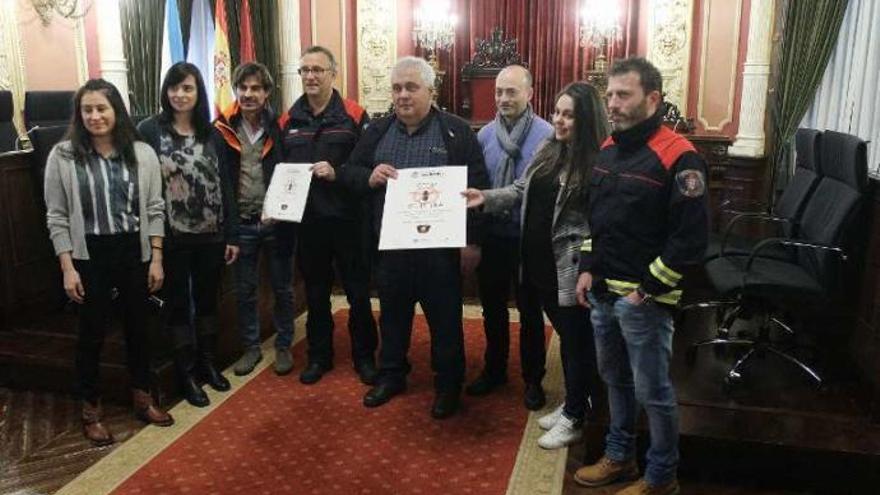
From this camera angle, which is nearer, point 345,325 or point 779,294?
point 779,294

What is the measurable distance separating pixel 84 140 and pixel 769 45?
5.29 metres

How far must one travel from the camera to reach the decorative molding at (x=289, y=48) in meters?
7.14

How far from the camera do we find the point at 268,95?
10.1ft

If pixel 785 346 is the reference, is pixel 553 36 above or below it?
above

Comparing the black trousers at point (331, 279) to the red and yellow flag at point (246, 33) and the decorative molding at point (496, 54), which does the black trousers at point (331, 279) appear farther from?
the decorative molding at point (496, 54)

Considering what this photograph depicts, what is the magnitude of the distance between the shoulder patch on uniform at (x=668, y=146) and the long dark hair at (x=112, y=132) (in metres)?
1.80

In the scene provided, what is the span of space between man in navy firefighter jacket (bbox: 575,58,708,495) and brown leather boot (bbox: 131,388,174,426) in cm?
174

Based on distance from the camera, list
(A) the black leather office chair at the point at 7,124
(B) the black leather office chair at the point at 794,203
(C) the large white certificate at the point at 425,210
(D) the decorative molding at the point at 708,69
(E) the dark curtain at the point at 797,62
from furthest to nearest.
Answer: (D) the decorative molding at the point at 708,69 < (E) the dark curtain at the point at 797,62 < (A) the black leather office chair at the point at 7,124 < (B) the black leather office chair at the point at 794,203 < (C) the large white certificate at the point at 425,210

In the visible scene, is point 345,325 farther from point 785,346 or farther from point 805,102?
point 805,102

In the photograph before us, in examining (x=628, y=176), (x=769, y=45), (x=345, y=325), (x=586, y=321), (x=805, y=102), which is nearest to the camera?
(x=628, y=176)

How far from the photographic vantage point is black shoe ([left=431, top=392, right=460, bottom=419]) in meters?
2.95

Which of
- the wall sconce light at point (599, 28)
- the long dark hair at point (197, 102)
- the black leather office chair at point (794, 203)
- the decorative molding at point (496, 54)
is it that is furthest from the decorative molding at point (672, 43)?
the long dark hair at point (197, 102)

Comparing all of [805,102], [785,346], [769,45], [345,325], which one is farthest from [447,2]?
[785,346]

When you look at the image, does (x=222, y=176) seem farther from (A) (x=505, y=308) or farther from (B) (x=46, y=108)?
(B) (x=46, y=108)
